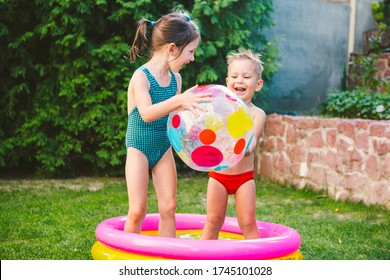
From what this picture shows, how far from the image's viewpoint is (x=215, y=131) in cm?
341

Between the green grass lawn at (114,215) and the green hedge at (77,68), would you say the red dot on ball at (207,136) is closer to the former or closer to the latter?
the green grass lawn at (114,215)

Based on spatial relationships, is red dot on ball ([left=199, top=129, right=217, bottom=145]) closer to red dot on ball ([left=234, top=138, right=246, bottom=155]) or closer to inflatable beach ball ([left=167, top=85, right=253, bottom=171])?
inflatable beach ball ([left=167, top=85, right=253, bottom=171])

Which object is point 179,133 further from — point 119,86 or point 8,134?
point 8,134

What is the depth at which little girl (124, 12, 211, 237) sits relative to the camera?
3617mm

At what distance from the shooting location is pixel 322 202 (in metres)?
6.83

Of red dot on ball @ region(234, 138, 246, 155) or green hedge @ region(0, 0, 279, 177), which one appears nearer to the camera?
red dot on ball @ region(234, 138, 246, 155)

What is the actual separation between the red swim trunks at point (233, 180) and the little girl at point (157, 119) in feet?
1.08

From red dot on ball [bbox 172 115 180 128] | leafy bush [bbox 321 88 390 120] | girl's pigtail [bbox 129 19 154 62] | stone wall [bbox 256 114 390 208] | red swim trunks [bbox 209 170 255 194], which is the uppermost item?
girl's pigtail [bbox 129 19 154 62]

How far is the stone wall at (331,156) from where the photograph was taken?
6332 mm

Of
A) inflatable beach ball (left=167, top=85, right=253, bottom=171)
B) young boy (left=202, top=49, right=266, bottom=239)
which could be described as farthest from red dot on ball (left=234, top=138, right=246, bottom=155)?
young boy (left=202, top=49, right=266, bottom=239)

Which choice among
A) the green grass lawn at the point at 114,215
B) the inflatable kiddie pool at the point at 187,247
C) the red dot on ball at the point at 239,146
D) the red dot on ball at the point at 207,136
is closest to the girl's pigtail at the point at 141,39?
the red dot on ball at the point at 207,136

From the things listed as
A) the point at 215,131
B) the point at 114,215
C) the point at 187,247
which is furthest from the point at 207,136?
the point at 114,215

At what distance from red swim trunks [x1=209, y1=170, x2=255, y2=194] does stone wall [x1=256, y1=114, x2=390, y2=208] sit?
2.88m
